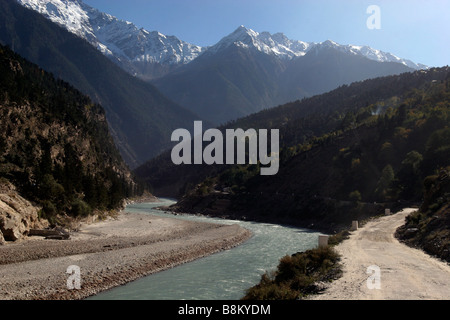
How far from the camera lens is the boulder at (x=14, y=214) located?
32062 mm

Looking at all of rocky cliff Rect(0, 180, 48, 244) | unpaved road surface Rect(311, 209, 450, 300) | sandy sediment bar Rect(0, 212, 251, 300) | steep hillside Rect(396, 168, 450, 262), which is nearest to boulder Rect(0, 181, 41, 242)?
rocky cliff Rect(0, 180, 48, 244)

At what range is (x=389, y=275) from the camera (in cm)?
1756

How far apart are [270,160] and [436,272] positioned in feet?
316

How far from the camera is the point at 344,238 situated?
3256 cm

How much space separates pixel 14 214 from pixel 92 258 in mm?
9789

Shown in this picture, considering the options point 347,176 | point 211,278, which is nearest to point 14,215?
point 211,278

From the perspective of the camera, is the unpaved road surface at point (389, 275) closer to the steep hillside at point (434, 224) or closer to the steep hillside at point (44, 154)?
the steep hillside at point (434, 224)

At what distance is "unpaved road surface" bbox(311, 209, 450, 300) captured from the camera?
1447 cm

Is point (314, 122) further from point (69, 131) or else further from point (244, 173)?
point (69, 131)

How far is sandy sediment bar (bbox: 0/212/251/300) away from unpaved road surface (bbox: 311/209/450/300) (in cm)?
1558

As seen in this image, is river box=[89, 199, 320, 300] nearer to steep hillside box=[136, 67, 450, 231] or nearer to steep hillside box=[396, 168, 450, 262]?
steep hillside box=[396, 168, 450, 262]

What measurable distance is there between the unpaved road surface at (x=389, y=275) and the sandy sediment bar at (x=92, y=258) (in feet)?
51.1

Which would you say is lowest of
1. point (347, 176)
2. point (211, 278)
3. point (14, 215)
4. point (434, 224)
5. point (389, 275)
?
point (211, 278)

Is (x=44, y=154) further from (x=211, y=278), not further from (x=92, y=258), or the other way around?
(x=211, y=278)
